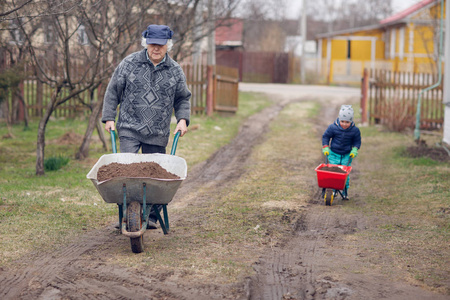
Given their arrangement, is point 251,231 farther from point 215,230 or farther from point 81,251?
point 81,251

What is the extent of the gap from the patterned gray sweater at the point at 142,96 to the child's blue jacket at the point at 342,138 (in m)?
2.94

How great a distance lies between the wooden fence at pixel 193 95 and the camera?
1579cm

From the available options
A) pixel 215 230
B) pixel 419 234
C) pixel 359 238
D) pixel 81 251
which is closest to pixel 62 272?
pixel 81 251

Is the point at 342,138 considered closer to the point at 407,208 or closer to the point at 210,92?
the point at 407,208

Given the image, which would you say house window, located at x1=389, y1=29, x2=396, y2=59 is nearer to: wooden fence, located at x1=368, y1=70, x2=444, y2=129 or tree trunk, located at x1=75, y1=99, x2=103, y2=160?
wooden fence, located at x1=368, y1=70, x2=444, y2=129

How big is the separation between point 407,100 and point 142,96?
11601 mm

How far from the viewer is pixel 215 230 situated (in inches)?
238

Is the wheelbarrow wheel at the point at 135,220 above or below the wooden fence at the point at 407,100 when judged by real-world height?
below

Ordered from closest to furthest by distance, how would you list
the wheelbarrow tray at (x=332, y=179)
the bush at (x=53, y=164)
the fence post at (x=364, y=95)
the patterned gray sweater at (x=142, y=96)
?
the patterned gray sweater at (x=142, y=96) → the wheelbarrow tray at (x=332, y=179) → the bush at (x=53, y=164) → the fence post at (x=364, y=95)

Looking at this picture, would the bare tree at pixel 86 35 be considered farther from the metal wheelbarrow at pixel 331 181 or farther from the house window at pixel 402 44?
the house window at pixel 402 44

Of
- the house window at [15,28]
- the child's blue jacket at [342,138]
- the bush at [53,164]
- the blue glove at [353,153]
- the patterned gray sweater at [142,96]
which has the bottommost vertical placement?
the bush at [53,164]

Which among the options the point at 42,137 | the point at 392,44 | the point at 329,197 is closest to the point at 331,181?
the point at 329,197

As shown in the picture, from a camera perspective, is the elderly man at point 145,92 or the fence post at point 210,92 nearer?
the elderly man at point 145,92

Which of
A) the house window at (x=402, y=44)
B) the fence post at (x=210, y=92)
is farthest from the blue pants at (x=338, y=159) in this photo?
the house window at (x=402, y=44)
